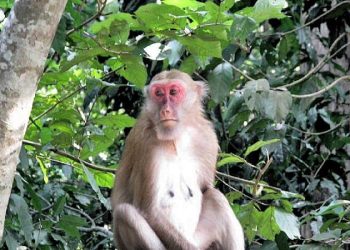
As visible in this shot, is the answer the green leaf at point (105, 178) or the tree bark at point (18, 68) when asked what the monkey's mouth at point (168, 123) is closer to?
the green leaf at point (105, 178)

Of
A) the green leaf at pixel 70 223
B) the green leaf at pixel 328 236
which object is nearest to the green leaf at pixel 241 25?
the green leaf at pixel 328 236

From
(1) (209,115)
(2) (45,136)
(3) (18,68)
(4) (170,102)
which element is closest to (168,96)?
(4) (170,102)

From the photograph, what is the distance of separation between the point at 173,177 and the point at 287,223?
95 centimetres

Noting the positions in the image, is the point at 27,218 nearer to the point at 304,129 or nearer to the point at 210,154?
the point at 210,154

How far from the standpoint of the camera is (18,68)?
3322mm

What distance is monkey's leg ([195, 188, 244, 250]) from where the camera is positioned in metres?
5.05

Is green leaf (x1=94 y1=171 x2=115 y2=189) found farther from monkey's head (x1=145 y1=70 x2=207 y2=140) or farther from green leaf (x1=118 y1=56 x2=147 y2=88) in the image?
green leaf (x1=118 y1=56 x2=147 y2=88)

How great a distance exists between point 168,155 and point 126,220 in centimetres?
62

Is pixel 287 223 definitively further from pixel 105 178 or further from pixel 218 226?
pixel 105 178

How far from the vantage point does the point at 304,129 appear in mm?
7324

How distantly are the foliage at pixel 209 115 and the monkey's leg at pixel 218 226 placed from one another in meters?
0.12

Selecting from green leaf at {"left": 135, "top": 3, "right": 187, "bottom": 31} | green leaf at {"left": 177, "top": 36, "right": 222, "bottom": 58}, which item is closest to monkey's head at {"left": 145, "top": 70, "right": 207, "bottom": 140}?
green leaf at {"left": 177, "top": 36, "right": 222, "bottom": 58}

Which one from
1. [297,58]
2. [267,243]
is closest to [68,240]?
[267,243]

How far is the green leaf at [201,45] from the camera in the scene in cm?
413
